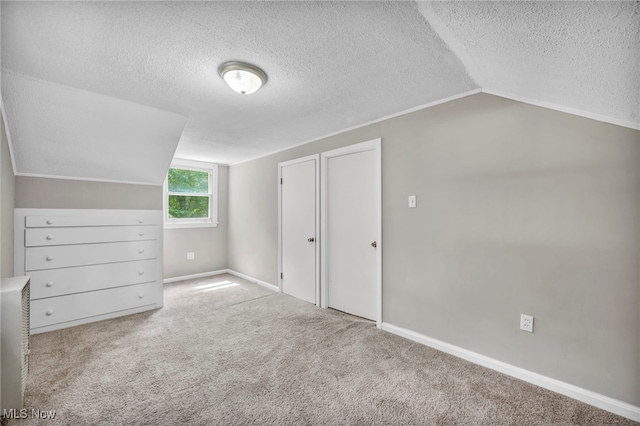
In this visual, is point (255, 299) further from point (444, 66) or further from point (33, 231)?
point (444, 66)

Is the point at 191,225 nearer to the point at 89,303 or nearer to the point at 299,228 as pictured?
the point at 89,303

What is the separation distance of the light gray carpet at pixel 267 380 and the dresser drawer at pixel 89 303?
6.1 inches

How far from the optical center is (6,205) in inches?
90.4

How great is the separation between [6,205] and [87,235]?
2.47ft

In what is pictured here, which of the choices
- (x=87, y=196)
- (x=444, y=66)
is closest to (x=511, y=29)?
(x=444, y=66)

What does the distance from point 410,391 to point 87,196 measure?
3.69m

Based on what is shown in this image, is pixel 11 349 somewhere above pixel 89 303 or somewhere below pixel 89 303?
above

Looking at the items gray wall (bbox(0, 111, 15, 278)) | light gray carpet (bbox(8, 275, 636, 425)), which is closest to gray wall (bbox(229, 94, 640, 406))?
light gray carpet (bbox(8, 275, 636, 425))

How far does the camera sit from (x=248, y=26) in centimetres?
142

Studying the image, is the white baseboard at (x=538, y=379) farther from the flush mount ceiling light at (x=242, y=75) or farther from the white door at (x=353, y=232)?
the flush mount ceiling light at (x=242, y=75)

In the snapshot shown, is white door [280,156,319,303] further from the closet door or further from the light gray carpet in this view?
the light gray carpet

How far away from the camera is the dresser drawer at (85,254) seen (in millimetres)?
2707

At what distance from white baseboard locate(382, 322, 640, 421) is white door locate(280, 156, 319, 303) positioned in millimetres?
1528

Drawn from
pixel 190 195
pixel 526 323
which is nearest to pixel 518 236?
pixel 526 323
